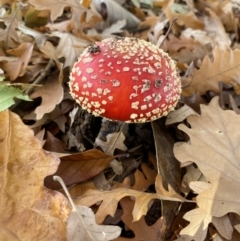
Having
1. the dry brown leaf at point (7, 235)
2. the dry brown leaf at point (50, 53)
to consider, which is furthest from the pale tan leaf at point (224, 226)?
the dry brown leaf at point (50, 53)

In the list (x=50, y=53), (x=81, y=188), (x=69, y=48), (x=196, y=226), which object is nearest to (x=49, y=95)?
(x=50, y=53)

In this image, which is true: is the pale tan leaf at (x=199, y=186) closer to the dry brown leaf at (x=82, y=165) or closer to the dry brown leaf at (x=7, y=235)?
the dry brown leaf at (x=82, y=165)

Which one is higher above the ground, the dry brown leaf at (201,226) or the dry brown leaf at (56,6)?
the dry brown leaf at (56,6)

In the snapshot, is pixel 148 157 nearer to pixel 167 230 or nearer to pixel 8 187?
pixel 167 230

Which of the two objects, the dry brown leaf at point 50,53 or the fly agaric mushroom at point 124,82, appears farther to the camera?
the dry brown leaf at point 50,53

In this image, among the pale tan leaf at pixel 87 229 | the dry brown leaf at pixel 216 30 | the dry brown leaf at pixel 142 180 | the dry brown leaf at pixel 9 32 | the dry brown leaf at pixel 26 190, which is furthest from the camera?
the dry brown leaf at pixel 216 30

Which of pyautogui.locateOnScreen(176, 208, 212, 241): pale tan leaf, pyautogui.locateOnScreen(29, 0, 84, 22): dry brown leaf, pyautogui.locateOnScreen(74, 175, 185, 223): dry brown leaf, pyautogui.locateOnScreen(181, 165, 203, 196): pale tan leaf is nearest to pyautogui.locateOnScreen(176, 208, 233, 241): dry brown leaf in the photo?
pyautogui.locateOnScreen(176, 208, 212, 241): pale tan leaf

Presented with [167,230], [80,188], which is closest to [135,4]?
[80,188]
